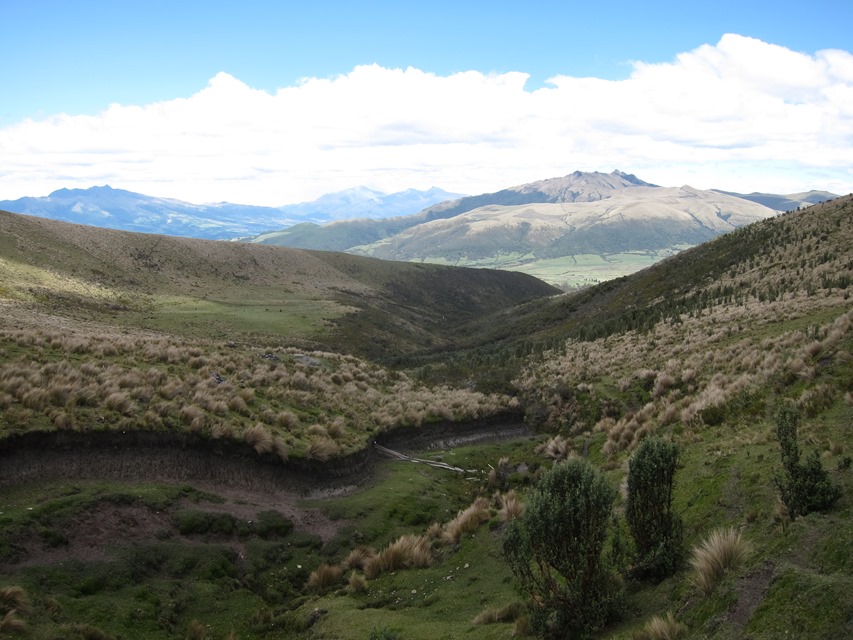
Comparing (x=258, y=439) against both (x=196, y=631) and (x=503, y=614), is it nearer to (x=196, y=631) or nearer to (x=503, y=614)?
(x=196, y=631)

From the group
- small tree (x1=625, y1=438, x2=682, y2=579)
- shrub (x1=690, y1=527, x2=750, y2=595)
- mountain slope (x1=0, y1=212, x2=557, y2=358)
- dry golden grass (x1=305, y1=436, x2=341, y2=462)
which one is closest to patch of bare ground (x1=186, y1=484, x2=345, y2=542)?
dry golden grass (x1=305, y1=436, x2=341, y2=462)

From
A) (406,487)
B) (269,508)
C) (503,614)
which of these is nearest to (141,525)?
(269,508)

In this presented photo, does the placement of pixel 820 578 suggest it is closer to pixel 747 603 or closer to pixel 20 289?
pixel 747 603

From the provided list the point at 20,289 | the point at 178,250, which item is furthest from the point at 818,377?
the point at 178,250

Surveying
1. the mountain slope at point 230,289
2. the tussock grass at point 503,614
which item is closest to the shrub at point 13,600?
the tussock grass at point 503,614

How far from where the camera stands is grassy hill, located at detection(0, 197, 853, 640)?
9273 millimetres

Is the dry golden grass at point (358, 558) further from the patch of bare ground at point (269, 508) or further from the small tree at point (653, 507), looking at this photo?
the small tree at point (653, 507)

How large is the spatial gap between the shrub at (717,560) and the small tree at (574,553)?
4.43ft

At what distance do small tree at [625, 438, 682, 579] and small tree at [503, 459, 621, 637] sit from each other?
1138mm

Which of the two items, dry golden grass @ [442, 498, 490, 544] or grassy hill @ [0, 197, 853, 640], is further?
dry golden grass @ [442, 498, 490, 544]

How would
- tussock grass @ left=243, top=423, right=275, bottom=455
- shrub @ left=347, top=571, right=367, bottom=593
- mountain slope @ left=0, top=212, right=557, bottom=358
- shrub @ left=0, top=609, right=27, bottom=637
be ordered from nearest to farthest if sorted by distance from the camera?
shrub @ left=0, top=609, right=27, bottom=637
shrub @ left=347, top=571, right=367, bottom=593
tussock grass @ left=243, top=423, right=275, bottom=455
mountain slope @ left=0, top=212, right=557, bottom=358

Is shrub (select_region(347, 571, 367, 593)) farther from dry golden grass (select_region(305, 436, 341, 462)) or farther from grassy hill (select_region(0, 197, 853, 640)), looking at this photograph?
dry golden grass (select_region(305, 436, 341, 462))

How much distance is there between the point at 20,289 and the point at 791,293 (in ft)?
273

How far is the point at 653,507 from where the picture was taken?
9.73 m
